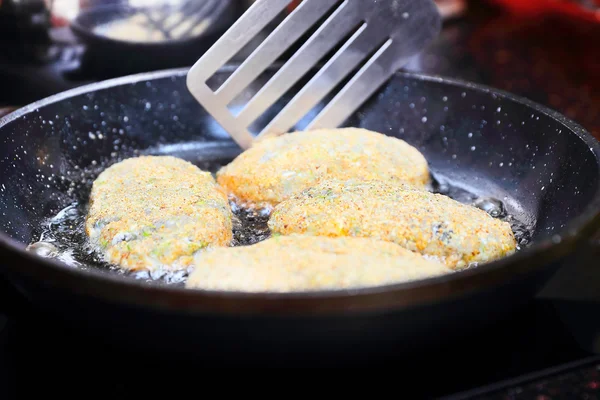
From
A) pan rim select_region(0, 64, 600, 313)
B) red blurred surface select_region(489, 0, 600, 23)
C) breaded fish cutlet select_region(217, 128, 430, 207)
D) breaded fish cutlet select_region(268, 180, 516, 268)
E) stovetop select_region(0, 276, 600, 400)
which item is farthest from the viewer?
red blurred surface select_region(489, 0, 600, 23)

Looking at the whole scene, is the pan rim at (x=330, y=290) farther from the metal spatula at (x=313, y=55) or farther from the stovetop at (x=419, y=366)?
the metal spatula at (x=313, y=55)

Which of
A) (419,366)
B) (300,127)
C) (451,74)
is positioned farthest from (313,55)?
(451,74)

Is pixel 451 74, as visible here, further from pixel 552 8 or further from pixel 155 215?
pixel 155 215

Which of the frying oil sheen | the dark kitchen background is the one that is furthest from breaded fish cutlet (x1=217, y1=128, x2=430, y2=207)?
the dark kitchen background

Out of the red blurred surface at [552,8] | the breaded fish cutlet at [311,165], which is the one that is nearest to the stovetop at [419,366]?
the breaded fish cutlet at [311,165]

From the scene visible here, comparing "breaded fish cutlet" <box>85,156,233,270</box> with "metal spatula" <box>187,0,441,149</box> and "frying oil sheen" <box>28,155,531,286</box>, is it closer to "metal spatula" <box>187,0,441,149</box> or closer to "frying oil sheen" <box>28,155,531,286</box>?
"frying oil sheen" <box>28,155,531,286</box>

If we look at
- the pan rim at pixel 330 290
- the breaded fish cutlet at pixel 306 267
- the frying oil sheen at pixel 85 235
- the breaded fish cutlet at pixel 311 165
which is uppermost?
the pan rim at pixel 330 290

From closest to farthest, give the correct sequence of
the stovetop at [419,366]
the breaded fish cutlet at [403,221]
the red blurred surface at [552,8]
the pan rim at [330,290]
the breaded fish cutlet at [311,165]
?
1. the pan rim at [330,290]
2. the stovetop at [419,366]
3. the breaded fish cutlet at [403,221]
4. the breaded fish cutlet at [311,165]
5. the red blurred surface at [552,8]
